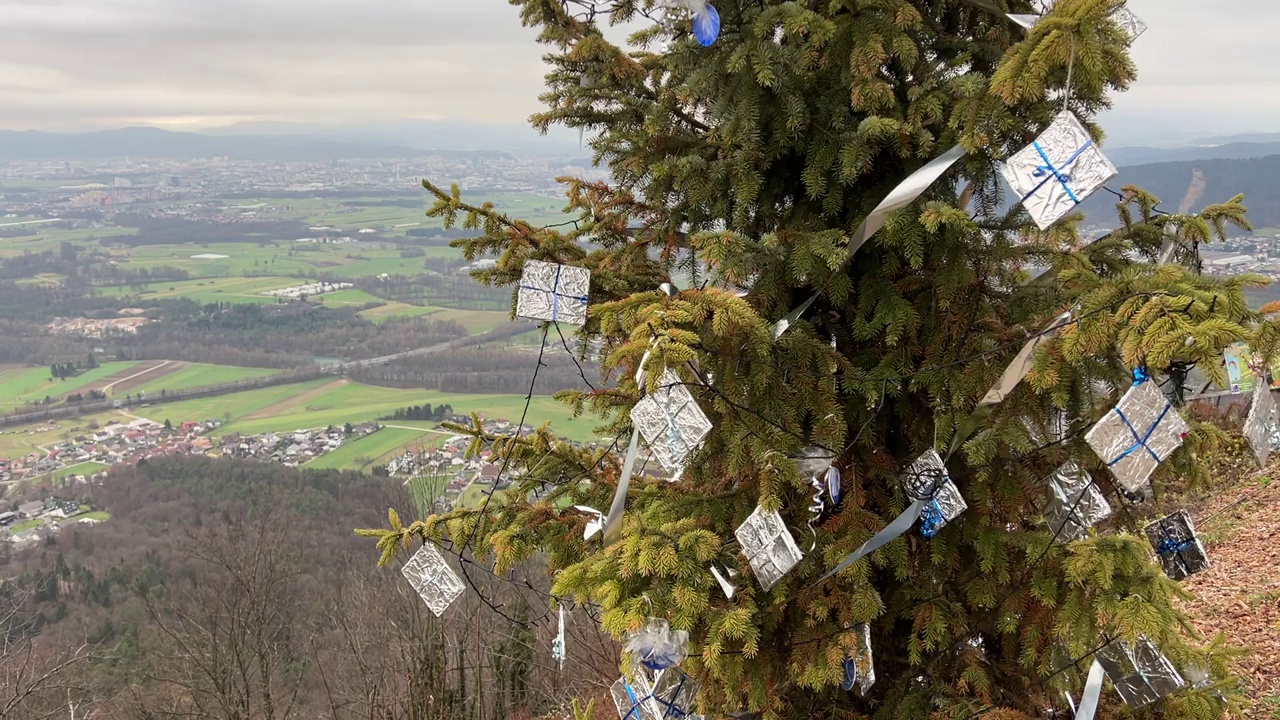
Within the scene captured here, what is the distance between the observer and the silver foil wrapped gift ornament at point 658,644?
201 cm

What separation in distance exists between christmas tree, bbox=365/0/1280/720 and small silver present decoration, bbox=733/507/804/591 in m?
0.03

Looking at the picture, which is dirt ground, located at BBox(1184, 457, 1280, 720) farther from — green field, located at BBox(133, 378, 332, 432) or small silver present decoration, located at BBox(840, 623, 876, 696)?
green field, located at BBox(133, 378, 332, 432)

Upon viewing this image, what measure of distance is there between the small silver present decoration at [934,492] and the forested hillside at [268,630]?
1.48 metres

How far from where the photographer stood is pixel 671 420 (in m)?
1.84

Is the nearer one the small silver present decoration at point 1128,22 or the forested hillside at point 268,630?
the small silver present decoration at point 1128,22

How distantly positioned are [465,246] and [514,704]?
8849 mm

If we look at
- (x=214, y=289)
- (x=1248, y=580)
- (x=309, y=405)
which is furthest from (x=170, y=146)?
(x=1248, y=580)

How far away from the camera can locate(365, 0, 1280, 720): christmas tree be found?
73.6 inches

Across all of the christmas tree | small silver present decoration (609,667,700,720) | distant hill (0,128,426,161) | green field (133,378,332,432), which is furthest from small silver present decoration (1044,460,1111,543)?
distant hill (0,128,426,161)

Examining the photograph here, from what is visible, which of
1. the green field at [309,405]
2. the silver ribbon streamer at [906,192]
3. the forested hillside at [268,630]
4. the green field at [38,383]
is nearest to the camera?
the silver ribbon streamer at [906,192]

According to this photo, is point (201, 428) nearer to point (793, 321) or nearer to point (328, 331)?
point (328, 331)

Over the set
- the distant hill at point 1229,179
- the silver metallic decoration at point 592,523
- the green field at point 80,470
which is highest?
the distant hill at point 1229,179

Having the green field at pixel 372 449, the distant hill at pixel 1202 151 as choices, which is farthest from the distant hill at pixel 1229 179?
the green field at pixel 372 449

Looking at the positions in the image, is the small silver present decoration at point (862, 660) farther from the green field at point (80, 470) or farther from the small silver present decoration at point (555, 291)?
the green field at point (80, 470)
